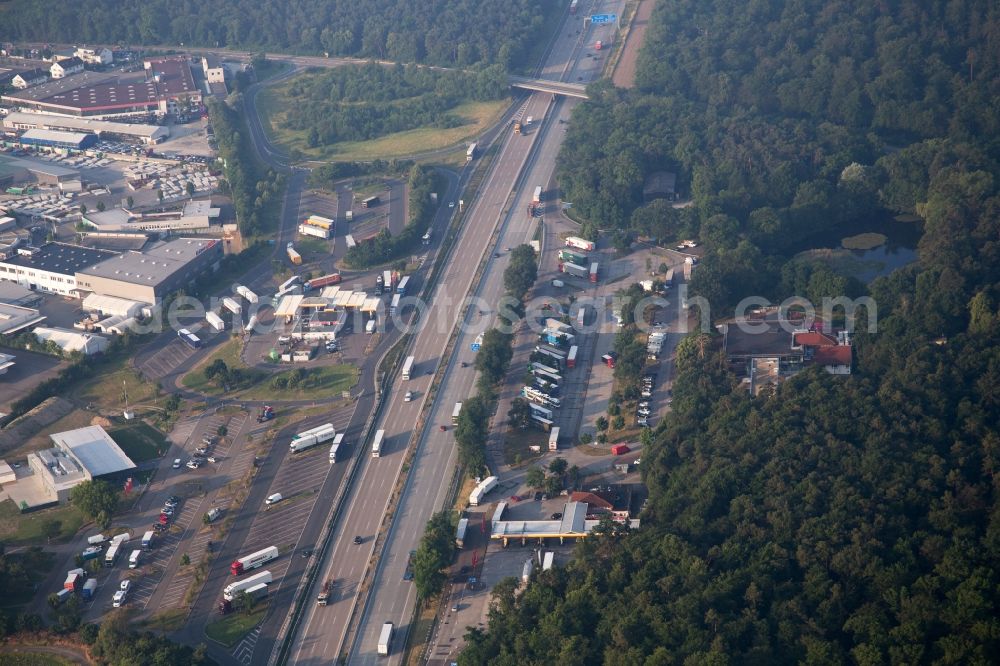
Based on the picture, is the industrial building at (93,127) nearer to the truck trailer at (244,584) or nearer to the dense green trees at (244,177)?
the dense green trees at (244,177)

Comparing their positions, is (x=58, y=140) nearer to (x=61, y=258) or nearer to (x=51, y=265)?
(x=61, y=258)

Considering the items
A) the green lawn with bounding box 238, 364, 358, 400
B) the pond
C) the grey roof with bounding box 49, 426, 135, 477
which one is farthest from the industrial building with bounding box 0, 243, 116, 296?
the pond

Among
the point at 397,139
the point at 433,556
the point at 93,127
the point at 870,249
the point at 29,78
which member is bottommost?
the point at 433,556

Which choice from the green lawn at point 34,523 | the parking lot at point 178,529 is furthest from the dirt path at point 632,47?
the green lawn at point 34,523

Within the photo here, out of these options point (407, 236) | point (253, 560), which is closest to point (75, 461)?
point (253, 560)

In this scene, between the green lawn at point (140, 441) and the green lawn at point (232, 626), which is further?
the green lawn at point (140, 441)

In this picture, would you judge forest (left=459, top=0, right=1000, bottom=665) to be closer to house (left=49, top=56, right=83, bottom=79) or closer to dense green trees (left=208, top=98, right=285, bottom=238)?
dense green trees (left=208, top=98, right=285, bottom=238)

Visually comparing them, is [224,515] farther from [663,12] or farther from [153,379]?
[663,12]
